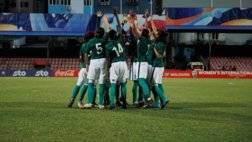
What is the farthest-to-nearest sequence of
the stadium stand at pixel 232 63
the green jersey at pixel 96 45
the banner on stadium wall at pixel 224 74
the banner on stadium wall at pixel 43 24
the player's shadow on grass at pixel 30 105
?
the stadium stand at pixel 232 63, the banner on stadium wall at pixel 43 24, the banner on stadium wall at pixel 224 74, the player's shadow on grass at pixel 30 105, the green jersey at pixel 96 45

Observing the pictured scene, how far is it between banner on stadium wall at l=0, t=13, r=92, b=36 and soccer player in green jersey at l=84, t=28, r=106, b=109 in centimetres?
4224

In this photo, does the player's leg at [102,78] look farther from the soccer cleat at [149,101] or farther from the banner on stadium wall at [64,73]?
the banner on stadium wall at [64,73]

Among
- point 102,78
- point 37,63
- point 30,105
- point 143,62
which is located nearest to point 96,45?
point 102,78

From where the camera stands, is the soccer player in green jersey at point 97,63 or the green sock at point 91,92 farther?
the green sock at point 91,92

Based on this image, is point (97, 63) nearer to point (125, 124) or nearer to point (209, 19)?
point (125, 124)

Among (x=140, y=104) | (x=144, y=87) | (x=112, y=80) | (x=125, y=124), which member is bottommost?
(x=140, y=104)

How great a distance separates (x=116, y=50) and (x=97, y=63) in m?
0.71

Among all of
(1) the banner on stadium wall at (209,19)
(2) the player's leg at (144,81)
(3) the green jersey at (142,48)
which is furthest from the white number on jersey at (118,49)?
(1) the banner on stadium wall at (209,19)

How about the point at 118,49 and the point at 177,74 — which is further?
the point at 177,74

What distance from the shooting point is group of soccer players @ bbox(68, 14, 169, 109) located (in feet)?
61.9

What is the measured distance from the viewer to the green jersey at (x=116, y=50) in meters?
18.7

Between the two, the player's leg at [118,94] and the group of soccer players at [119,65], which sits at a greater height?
the group of soccer players at [119,65]

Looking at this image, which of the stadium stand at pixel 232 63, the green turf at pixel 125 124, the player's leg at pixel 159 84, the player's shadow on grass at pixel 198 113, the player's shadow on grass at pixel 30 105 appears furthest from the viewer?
the stadium stand at pixel 232 63

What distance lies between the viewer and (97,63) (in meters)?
19.0
